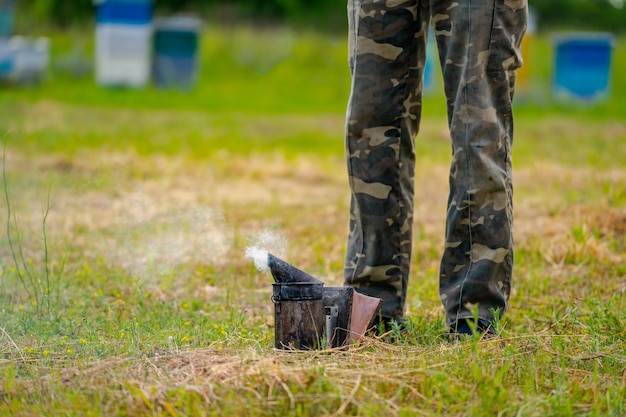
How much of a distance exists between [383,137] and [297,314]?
70 cm

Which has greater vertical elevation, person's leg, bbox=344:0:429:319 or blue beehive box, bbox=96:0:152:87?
blue beehive box, bbox=96:0:152:87

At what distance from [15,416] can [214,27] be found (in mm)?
20290

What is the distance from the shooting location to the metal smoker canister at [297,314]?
281cm

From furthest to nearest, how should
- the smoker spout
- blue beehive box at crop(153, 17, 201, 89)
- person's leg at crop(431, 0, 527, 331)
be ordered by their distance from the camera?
blue beehive box at crop(153, 17, 201, 89) → person's leg at crop(431, 0, 527, 331) → the smoker spout

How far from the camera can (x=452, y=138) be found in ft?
9.91

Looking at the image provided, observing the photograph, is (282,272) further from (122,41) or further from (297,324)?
(122,41)

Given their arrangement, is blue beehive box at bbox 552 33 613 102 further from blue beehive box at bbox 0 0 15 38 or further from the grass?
blue beehive box at bbox 0 0 15 38

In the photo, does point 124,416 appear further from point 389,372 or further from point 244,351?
point 389,372

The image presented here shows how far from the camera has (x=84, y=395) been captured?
2.38 metres

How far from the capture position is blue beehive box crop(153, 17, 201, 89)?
16578 millimetres

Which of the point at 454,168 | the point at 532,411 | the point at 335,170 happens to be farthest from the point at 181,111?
the point at 532,411

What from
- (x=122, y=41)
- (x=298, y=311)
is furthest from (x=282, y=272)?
(x=122, y=41)

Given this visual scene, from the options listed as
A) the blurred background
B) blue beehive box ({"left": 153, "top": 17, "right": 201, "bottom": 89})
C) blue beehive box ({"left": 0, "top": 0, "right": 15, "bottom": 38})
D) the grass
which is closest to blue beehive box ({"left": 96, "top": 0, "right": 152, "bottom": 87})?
the blurred background

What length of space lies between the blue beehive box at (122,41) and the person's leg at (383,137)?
532 inches
